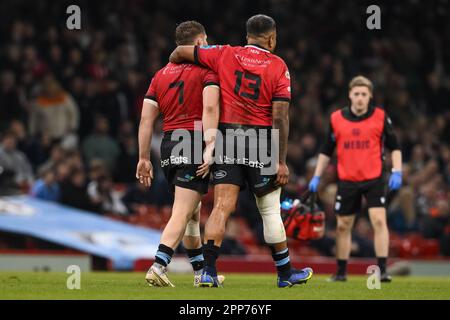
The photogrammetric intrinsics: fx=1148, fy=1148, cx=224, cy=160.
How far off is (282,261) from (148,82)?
482 inches

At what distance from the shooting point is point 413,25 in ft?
91.0

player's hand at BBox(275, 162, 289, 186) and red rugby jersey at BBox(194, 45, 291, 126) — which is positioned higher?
red rugby jersey at BBox(194, 45, 291, 126)

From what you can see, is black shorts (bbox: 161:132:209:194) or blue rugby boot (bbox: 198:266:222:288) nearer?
blue rugby boot (bbox: 198:266:222:288)

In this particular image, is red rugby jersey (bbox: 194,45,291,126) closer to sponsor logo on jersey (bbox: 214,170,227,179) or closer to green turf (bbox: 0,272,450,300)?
sponsor logo on jersey (bbox: 214,170,227,179)

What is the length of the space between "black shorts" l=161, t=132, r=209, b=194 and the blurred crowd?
25.5ft

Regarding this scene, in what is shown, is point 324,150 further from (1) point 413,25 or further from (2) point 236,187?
(1) point 413,25

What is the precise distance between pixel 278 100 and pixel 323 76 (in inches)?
585

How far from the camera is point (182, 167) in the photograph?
10219 mm

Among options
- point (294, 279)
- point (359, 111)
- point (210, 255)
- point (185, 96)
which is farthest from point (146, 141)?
point (359, 111)

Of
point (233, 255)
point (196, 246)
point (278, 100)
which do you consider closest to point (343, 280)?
point (196, 246)

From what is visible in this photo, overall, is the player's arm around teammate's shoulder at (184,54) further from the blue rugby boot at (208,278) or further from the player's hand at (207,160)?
the blue rugby boot at (208,278)

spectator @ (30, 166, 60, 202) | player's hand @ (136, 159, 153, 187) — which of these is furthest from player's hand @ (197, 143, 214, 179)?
spectator @ (30, 166, 60, 202)

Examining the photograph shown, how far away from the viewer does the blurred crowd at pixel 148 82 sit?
65.4ft

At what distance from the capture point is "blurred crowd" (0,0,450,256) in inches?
784
